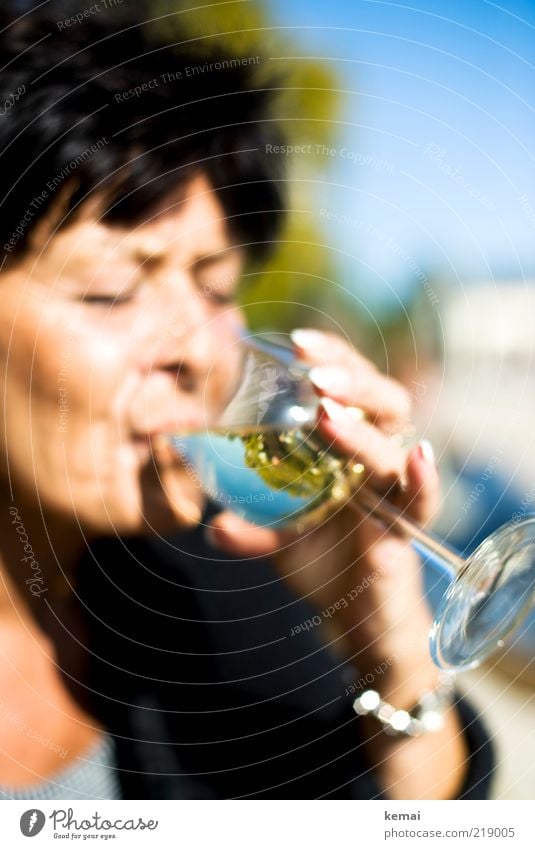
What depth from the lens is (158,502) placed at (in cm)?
62

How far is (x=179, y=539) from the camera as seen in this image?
0.62 metres

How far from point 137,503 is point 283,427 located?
0.41 ft

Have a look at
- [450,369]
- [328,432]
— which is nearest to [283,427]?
[328,432]

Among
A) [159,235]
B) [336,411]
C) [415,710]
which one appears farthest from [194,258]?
[415,710]

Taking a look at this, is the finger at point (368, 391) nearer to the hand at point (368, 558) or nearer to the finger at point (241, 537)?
the hand at point (368, 558)

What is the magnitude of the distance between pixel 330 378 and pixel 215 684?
24 centimetres

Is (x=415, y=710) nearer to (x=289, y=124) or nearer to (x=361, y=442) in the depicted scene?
(x=361, y=442)

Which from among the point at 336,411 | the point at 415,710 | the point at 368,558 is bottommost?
the point at 415,710

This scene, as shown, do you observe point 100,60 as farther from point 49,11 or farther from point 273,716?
point 273,716

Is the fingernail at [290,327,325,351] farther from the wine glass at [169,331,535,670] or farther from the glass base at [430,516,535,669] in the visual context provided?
the glass base at [430,516,535,669]

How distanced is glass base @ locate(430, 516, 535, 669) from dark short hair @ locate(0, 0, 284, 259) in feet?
0.99

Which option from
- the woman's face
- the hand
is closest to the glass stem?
the hand

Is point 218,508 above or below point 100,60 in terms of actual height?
below

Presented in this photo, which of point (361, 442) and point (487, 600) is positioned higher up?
point (361, 442)
